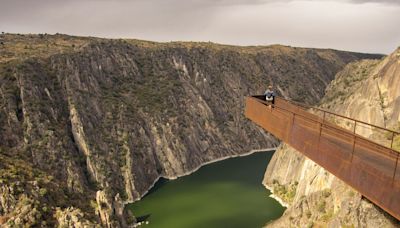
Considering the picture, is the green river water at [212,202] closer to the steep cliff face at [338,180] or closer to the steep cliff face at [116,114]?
the steep cliff face at [338,180]

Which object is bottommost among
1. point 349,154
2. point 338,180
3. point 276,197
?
point 276,197

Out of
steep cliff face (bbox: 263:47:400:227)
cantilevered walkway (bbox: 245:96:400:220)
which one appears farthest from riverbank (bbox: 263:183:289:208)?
cantilevered walkway (bbox: 245:96:400:220)

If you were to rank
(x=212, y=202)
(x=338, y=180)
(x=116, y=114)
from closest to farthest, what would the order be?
(x=338, y=180) < (x=212, y=202) < (x=116, y=114)

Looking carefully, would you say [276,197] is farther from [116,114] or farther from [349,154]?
[349,154]

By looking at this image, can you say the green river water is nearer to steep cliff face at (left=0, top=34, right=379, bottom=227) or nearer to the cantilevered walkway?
steep cliff face at (left=0, top=34, right=379, bottom=227)

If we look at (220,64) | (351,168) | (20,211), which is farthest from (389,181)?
(220,64)

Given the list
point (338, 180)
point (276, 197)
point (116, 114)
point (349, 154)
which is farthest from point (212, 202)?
point (349, 154)
